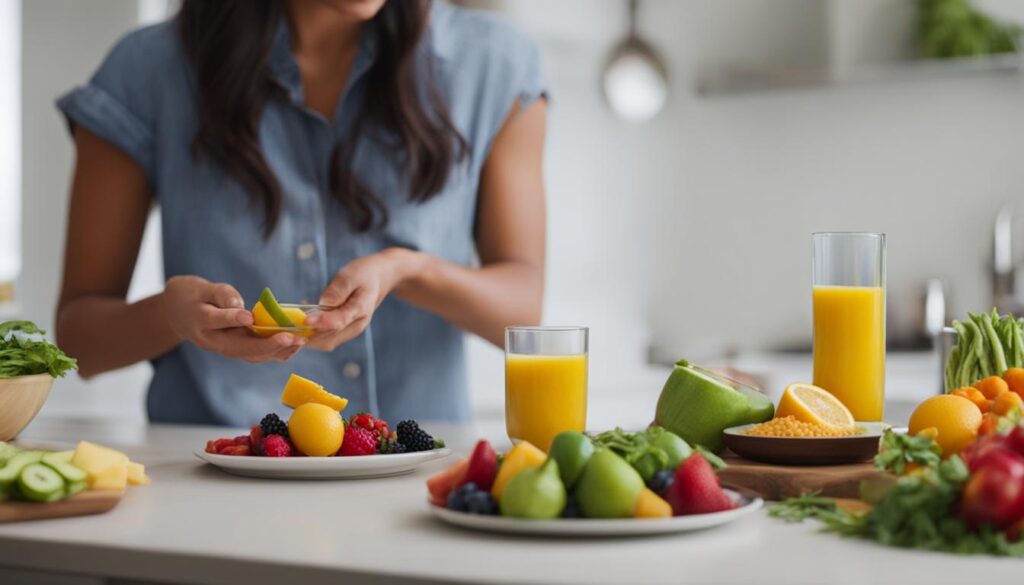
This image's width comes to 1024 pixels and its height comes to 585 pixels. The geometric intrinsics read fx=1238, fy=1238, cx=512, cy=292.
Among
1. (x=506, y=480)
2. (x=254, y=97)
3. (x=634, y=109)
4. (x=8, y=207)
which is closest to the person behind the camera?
(x=506, y=480)

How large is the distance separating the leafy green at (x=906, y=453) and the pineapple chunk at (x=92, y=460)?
0.76 m

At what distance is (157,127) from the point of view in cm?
222

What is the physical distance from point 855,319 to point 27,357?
1047mm

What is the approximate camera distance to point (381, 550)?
3.51 feet

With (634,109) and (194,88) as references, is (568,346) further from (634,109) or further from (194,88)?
(634,109)

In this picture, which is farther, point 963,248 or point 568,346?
point 963,248

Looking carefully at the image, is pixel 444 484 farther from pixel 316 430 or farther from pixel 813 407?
pixel 813 407

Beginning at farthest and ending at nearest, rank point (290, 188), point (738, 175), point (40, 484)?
point (738, 175), point (290, 188), point (40, 484)

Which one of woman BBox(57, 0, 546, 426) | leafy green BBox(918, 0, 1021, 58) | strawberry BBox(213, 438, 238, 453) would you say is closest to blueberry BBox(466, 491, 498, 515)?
strawberry BBox(213, 438, 238, 453)

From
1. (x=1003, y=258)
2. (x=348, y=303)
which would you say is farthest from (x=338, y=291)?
(x=1003, y=258)

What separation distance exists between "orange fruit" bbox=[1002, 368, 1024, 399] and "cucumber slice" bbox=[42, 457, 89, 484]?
1.03 meters

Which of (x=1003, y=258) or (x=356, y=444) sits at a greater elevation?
(x=1003, y=258)

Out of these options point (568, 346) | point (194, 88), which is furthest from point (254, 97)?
point (568, 346)

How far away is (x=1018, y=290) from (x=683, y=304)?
1.25 meters
